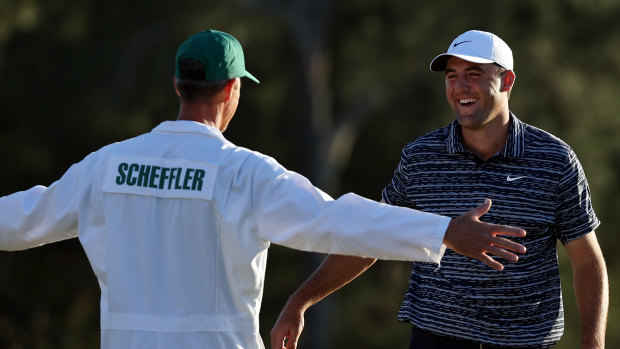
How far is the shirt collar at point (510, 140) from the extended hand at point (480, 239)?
3.28 ft

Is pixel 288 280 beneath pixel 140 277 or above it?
beneath

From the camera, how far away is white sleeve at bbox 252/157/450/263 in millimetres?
3596

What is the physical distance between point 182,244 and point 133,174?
0.93 ft

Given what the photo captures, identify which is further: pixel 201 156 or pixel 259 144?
pixel 259 144


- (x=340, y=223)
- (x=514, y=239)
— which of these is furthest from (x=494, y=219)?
(x=340, y=223)

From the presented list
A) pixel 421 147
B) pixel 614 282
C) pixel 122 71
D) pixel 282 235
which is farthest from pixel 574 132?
pixel 282 235

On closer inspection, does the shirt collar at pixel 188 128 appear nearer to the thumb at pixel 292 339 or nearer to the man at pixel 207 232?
the man at pixel 207 232

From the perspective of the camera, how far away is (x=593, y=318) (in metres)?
4.44

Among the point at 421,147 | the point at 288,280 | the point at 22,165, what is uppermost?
the point at 421,147

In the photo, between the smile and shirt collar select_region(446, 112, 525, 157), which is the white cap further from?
shirt collar select_region(446, 112, 525, 157)

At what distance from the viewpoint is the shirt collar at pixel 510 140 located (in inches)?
179

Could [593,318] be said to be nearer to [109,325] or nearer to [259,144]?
[109,325]

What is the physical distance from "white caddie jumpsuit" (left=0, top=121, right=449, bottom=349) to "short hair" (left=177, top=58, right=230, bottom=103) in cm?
12

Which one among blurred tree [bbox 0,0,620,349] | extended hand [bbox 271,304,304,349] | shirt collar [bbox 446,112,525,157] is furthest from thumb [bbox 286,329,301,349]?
blurred tree [bbox 0,0,620,349]
